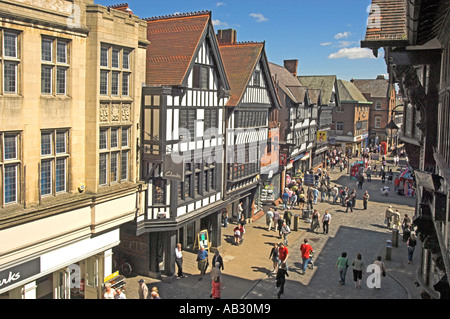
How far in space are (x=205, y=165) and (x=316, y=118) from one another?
25.9 meters

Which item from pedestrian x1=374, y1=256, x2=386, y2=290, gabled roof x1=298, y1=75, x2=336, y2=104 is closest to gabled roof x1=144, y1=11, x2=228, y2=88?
pedestrian x1=374, y1=256, x2=386, y2=290

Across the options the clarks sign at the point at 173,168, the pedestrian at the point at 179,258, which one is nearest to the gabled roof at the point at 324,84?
the pedestrian at the point at 179,258

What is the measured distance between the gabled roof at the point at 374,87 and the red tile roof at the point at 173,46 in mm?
60694

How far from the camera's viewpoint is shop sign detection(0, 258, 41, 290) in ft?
36.0

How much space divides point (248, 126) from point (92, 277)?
43.4 ft

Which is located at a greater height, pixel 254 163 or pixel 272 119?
pixel 272 119

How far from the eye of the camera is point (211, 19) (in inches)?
722

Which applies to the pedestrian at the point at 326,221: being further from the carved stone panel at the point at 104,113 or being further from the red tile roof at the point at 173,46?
the carved stone panel at the point at 104,113

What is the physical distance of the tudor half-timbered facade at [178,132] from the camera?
1602 cm

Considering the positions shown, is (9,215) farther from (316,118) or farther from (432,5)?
(316,118)

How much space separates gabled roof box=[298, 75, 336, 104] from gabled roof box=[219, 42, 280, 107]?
77.9ft

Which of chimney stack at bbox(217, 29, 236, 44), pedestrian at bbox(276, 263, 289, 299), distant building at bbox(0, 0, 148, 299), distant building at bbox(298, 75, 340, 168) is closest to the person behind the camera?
distant building at bbox(0, 0, 148, 299)

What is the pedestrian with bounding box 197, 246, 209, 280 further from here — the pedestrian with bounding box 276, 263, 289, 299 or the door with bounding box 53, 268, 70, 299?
the door with bounding box 53, 268, 70, 299

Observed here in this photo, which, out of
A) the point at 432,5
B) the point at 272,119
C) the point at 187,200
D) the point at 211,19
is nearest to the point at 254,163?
the point at 272,119
